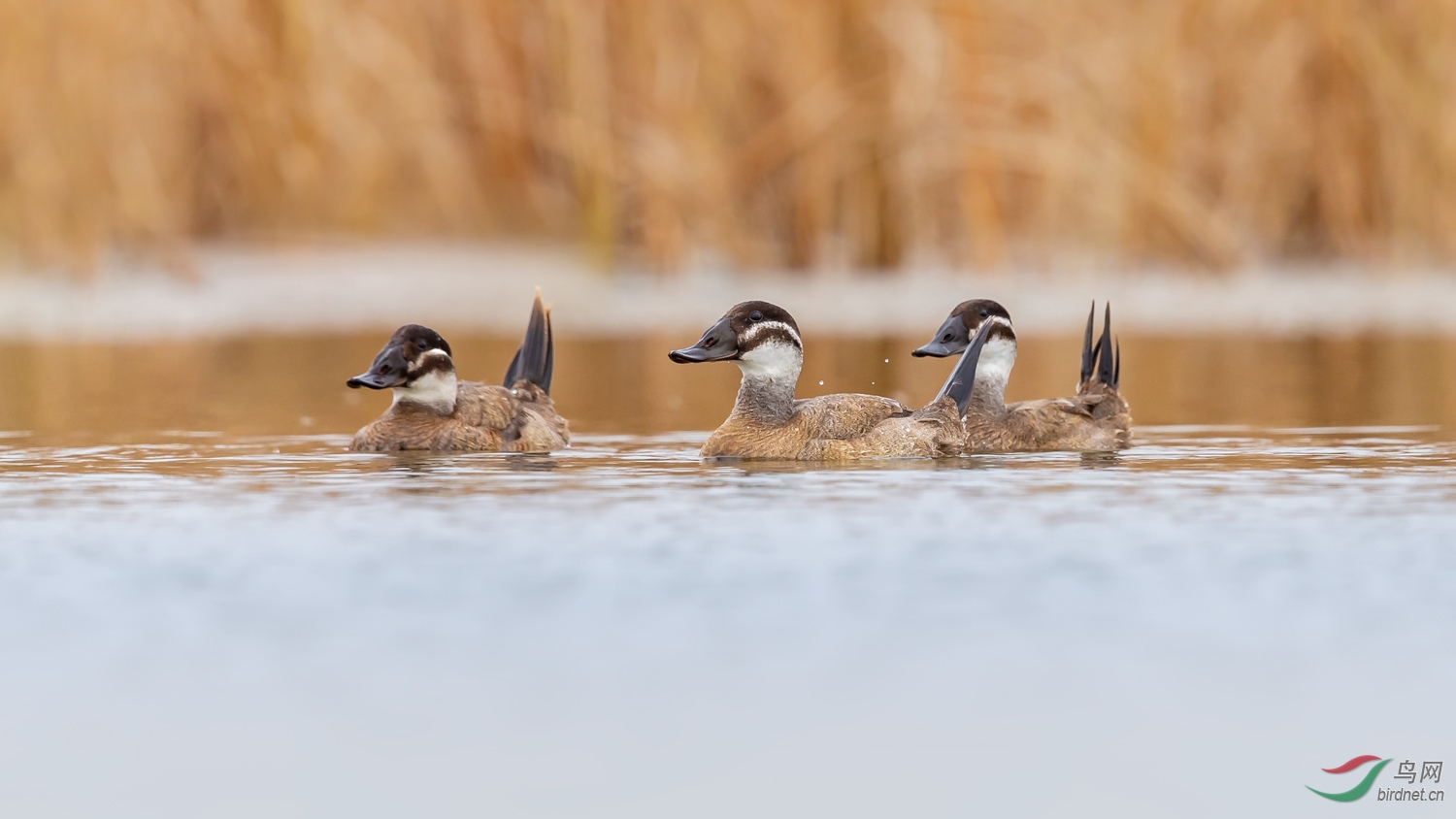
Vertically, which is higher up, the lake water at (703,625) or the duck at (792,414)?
the duck at (792,414)

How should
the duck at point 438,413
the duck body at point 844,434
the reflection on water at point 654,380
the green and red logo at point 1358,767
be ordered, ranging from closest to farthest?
1. the green and red logo at point 1358,767
2. the duck body at point 844,434
3. the duck at point 438,413
4. the reflection on water at point 654,380

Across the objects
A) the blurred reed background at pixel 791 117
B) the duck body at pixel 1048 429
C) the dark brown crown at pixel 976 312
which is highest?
the blurred reed background at pixel 791 117

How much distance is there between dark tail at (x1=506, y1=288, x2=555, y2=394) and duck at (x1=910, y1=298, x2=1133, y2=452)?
1485mm

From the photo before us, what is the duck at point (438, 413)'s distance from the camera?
7.29 m

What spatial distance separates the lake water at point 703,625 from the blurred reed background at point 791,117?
5787 millimetres

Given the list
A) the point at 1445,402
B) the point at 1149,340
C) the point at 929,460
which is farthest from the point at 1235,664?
the point at 1149,340

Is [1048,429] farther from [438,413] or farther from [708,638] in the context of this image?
[708,638]

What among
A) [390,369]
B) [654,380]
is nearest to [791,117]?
[654,380]

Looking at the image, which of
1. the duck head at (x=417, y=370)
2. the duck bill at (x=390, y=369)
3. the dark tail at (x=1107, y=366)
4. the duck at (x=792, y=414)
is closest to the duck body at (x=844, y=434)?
the duck at (x=792, y=414)

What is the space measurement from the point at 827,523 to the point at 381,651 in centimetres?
167

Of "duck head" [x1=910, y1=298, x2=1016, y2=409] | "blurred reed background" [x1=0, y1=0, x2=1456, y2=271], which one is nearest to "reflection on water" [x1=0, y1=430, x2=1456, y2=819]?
"duck head" [x1=910, y1=298, x2=1016, y2=409]

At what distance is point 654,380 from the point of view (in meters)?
9.93

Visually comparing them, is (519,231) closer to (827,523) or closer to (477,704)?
(827,523)

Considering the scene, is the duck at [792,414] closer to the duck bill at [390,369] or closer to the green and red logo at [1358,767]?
the duck bill at [390,369]
